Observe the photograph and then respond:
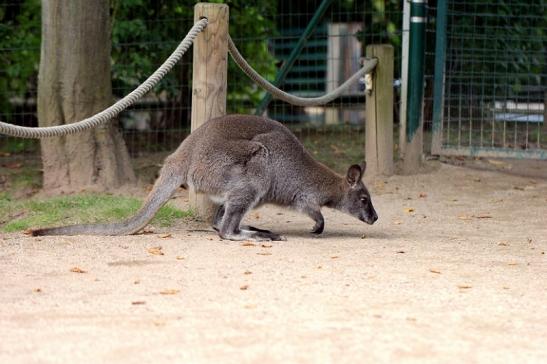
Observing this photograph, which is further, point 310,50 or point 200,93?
point 310,50

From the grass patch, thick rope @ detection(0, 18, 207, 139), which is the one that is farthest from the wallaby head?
thick rope @ detection(0, 18, 207, 139)

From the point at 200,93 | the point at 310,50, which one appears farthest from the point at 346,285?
the point at 310,50

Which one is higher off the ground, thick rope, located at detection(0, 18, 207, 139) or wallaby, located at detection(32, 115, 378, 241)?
thick rope, located at detection(0, 18, 207, 139)

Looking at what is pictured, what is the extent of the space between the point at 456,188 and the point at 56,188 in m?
3.68

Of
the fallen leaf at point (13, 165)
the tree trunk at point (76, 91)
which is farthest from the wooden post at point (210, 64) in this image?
the fallen leaf at point (13, 165)

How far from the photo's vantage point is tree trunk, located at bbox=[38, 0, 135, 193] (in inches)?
319

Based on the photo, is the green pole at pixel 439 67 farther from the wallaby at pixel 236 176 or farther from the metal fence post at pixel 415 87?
the wallaby at pixel 236 176

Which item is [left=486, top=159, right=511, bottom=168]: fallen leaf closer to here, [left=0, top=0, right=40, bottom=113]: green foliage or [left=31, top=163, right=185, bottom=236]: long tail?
[left=31, top=163, right=185, bottom=236]: long tail

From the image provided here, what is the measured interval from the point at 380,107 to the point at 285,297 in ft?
16.1

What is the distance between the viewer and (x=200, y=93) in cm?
698

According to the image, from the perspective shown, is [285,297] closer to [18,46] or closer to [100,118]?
[100,118]

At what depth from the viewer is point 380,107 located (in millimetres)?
9258

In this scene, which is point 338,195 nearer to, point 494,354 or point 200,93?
point 200,93

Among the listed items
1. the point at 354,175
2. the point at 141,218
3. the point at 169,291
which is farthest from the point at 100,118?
the point at 169,291
